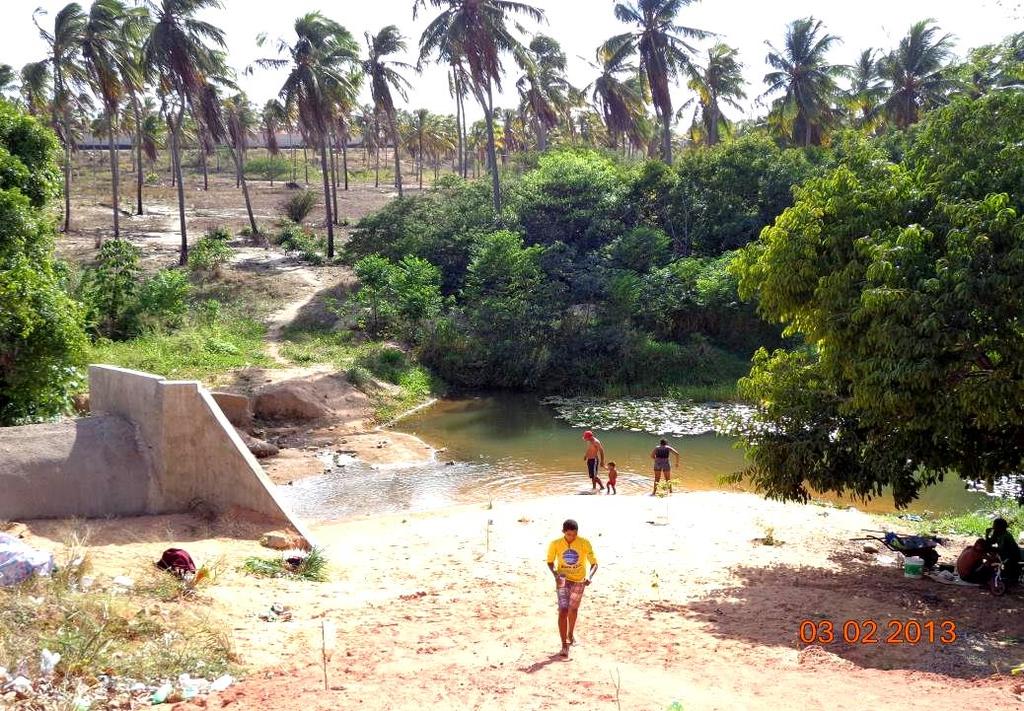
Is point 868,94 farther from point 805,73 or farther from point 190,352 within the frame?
point 190,352

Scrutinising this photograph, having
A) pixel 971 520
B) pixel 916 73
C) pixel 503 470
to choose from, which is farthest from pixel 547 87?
pixel 971 520

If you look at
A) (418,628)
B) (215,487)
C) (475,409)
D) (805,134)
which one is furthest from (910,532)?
(805,134)

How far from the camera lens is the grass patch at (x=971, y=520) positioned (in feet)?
49.5

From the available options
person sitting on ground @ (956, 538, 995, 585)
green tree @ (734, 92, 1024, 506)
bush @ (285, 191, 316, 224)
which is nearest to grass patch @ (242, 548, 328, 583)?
green tree @ (734, 92, 1024, 506)

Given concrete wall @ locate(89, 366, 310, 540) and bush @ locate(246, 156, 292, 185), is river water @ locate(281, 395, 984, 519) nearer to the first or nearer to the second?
concrete wall @ locate(89, 366, 310, 540)

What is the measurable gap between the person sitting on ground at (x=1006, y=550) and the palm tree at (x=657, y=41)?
99.4 feet

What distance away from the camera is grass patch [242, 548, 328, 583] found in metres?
10.5

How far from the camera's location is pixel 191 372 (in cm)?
2464

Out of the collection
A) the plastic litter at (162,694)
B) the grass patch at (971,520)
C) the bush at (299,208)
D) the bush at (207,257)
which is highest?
the bush at (299,208)

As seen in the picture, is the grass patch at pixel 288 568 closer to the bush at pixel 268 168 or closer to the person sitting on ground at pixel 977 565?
the person sitting on ground at pixel 977 565

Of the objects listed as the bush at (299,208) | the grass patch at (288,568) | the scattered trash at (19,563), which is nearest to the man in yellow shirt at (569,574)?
the grass patch at (288,568)

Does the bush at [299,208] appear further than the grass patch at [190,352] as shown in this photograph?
Yes

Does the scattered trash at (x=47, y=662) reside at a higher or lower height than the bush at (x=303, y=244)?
lower

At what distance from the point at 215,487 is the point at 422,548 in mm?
2973
